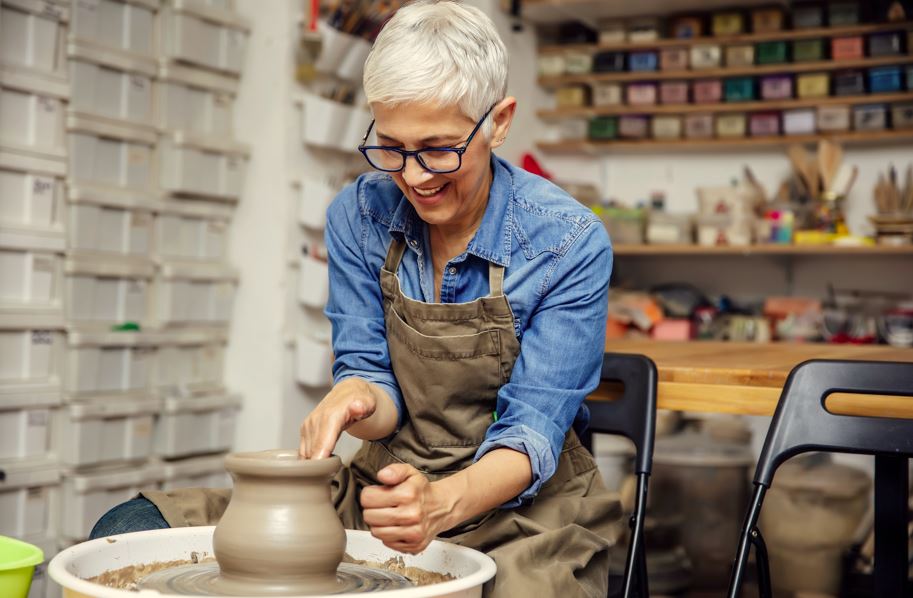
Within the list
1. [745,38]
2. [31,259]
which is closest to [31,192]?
[31,259]

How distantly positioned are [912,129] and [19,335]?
369cm

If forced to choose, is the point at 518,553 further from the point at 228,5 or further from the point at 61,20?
the point at 228,5

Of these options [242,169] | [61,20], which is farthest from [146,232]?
[61,20]

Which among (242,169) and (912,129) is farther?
(912,129)

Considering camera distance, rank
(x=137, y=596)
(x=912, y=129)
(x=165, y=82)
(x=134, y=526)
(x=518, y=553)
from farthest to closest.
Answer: (x=912, y=129)
(x=165, y=82)
(x=134, y=526)
(x=518, y=553)
(x=137, y=596)

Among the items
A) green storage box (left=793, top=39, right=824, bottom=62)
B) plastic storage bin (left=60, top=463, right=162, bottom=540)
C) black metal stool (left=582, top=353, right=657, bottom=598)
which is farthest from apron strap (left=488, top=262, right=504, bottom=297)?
green storage box (left=793, top=39, right=824, bottom=62)

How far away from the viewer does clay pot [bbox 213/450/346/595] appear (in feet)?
4.21

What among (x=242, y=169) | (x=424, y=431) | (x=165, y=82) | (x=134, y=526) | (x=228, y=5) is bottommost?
(x=134, y=526)

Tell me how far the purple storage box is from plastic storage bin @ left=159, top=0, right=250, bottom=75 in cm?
238

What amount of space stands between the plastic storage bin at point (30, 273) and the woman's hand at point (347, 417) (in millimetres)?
1987

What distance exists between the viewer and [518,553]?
144 centimetres

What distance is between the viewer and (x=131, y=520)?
61.7 inches

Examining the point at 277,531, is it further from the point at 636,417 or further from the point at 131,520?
the point at 636,417

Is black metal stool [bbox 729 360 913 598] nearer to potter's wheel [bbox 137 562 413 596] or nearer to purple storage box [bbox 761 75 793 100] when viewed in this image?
potter's wheel [bbox 137 562 413 596]
